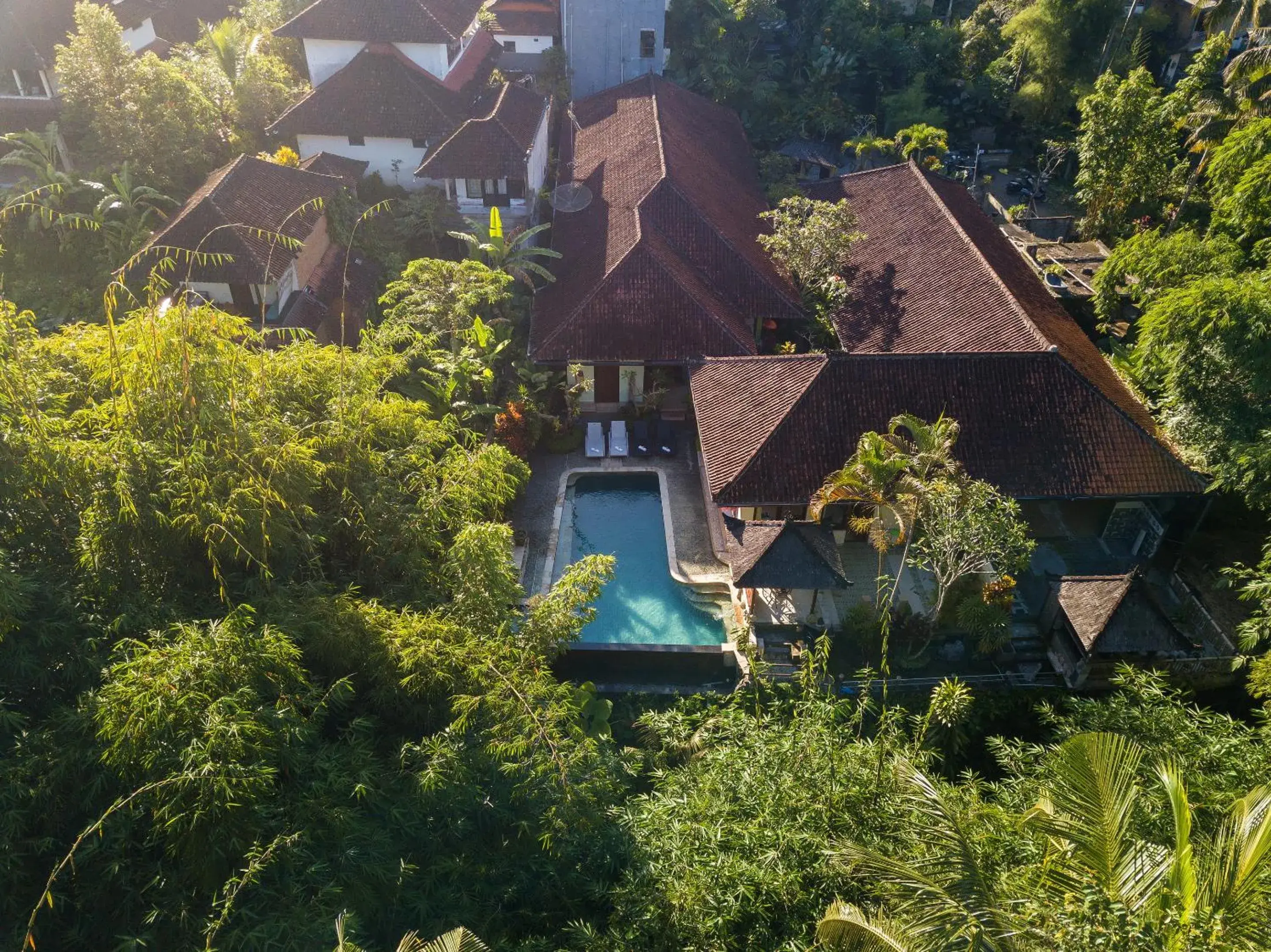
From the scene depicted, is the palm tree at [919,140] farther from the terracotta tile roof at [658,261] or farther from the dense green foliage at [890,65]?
the terracotta tile roof at [658,261]

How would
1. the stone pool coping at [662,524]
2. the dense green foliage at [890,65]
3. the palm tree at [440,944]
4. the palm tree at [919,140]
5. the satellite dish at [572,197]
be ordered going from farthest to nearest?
the dense green foliage at [890,65] < the palm tree at [919,140] < the satellite dish at [572,197] < the stone pool coping at [662,524] < the palm tree at [440,944]

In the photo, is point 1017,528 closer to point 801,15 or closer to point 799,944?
point 799,944

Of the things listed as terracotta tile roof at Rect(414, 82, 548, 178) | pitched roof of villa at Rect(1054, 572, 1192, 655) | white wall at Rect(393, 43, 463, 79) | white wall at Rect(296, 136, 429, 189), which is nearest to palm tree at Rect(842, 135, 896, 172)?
terracotta tile roof at Rect(414, 82, 548, 178)

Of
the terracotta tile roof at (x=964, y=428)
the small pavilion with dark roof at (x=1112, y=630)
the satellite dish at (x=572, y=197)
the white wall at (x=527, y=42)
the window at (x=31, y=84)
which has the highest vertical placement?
the white wall at (x=527, y=42)

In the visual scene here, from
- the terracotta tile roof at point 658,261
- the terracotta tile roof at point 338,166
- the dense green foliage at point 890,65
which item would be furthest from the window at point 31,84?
the dense green foliage at point 890,65

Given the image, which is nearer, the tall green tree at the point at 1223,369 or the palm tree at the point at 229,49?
the tall green tree at the point at 1223,369

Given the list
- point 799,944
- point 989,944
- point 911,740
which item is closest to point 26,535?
point 799,944
